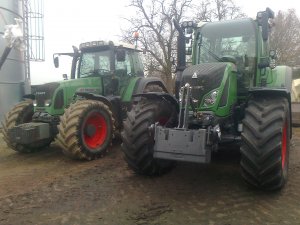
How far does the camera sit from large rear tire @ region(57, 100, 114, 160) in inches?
274

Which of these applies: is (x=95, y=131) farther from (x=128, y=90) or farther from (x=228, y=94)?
(x=228, y=94)

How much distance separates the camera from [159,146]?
482cm

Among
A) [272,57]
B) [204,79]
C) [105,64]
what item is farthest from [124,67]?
[204,79]

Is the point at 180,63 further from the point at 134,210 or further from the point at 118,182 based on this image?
the point at 134,210

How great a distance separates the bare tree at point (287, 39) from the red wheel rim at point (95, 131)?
70.6 ft

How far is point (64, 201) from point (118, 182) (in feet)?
3.30

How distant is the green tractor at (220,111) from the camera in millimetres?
4590

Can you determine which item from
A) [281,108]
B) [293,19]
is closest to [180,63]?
[281,108]

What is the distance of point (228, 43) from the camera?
6.30 meters

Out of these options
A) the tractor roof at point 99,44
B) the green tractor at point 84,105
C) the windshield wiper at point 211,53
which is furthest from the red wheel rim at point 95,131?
the windshield wiper at point 211,53

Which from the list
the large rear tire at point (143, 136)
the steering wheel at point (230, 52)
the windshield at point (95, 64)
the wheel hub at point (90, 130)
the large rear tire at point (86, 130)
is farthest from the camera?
the windshield at point (95, 64)

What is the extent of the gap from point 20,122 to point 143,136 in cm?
419

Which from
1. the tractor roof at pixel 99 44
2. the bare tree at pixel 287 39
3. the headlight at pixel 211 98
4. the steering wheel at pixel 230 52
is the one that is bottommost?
the headlight at pixel 211 98

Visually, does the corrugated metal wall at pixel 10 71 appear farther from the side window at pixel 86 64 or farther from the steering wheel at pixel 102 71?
the steering wheel at pixel 102 71
